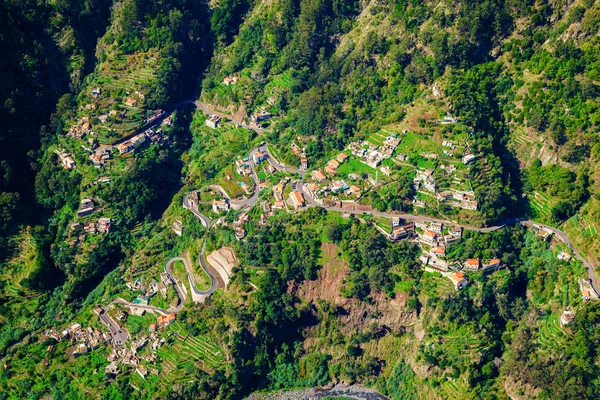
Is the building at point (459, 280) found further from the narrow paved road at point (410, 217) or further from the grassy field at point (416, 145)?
the grassy field at point (416, 145)

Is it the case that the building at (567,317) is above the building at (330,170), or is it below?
below

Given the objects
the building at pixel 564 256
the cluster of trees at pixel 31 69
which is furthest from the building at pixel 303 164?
the cluster of trees at pixel 31 69

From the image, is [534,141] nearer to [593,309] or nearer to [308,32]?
[593,309]

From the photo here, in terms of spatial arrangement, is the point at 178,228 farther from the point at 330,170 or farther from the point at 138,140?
the point at 330,170

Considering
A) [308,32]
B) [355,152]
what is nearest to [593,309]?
[355,152]

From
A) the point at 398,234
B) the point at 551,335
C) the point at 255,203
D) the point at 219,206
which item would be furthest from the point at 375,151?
the point at 551,335

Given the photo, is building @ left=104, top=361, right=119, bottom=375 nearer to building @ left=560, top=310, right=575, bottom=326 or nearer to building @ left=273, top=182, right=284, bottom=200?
building @ left=273, top=182, right=284, bottom=200

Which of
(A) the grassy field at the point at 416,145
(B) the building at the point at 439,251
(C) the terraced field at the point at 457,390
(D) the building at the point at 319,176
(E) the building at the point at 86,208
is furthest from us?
(E) the building at the point at 86,208
